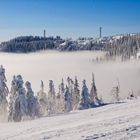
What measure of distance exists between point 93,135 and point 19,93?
39020 millimetres

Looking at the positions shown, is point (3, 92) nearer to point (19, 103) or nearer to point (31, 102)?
point (31, 102)

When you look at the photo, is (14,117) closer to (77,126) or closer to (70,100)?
(70,100)

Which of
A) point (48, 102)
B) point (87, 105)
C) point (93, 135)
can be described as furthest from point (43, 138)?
point (48, 102)

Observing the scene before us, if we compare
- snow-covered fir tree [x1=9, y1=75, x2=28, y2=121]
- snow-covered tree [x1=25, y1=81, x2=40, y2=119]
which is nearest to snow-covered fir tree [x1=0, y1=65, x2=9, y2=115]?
snow-covered tree [x1=25, y1=81, x2=40, y2=119]

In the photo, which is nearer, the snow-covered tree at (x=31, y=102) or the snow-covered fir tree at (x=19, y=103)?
the snow-covered fir tree at (x=19, y=103)

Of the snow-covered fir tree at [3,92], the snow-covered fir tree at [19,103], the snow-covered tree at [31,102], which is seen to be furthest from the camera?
the snow-covered tree at [31,102]

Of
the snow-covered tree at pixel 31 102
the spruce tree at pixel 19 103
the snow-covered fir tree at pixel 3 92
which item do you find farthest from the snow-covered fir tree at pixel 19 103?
the snow-covered tree at pixel 31 102

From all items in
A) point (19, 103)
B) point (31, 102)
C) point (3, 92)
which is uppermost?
point (3, 92)

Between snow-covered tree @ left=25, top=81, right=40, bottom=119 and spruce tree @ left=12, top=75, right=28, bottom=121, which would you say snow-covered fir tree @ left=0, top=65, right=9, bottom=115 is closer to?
snow-covered tree @ left=25, top=81, right=40, bottom=119

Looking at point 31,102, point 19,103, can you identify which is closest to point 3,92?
point 31,102

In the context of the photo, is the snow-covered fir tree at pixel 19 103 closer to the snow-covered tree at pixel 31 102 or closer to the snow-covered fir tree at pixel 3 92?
the snow-covered fir tree at pixel 3 92

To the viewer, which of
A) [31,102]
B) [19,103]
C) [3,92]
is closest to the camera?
[19,103]

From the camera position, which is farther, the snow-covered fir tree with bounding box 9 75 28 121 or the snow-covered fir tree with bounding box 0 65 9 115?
the snow-covered fir tree with bounding box 0 65 9 115

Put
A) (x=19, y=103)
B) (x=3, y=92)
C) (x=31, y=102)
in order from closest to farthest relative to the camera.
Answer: (x=19, y=103) < (x=3, y=92) < (x=31, y=102)
